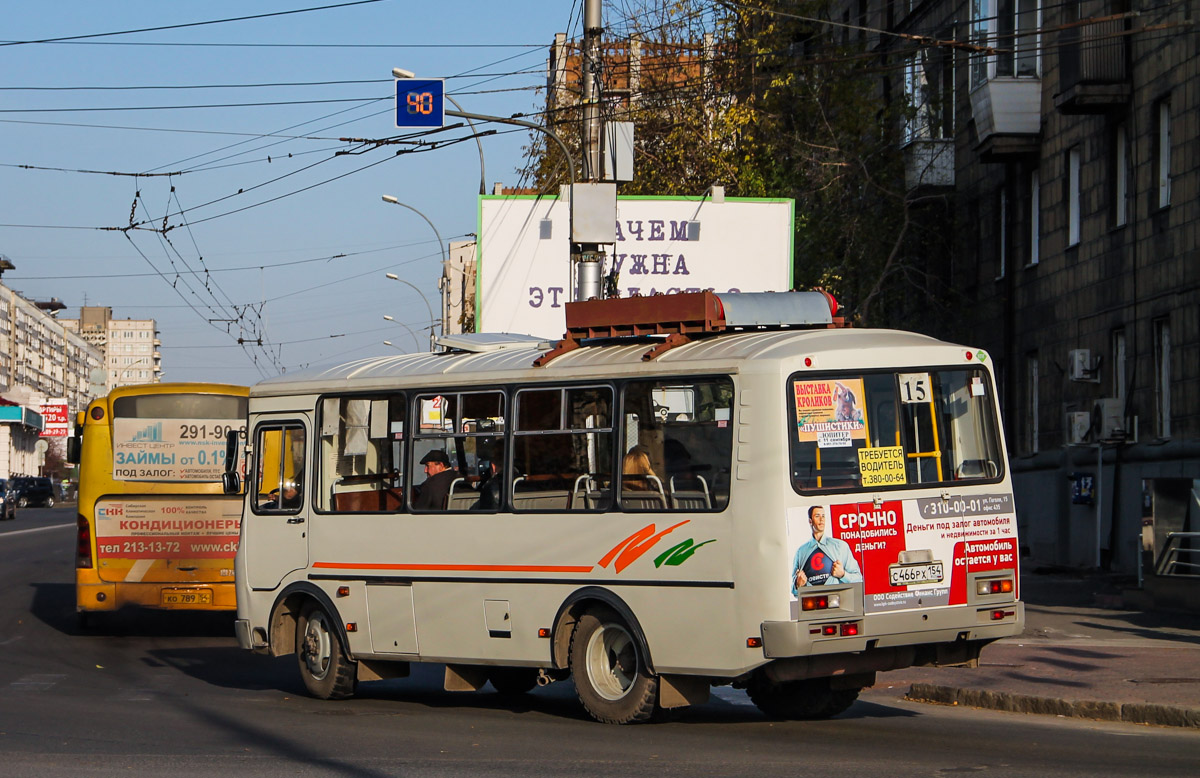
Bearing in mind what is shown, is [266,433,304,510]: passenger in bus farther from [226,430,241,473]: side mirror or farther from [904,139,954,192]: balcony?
[904,139,954,192]: balcony

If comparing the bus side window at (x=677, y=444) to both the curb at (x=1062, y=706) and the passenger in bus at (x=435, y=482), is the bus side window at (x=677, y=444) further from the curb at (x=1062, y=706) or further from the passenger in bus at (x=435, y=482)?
the curb at (x=1062, y=706)

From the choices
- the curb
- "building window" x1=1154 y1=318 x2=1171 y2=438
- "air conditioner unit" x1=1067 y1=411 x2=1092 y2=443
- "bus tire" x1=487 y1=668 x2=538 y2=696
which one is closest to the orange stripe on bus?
"bus tire" x1=487 y1=668 x2=538 y2=696

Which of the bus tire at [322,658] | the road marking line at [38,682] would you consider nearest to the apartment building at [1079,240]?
the bus tire at [322,658]

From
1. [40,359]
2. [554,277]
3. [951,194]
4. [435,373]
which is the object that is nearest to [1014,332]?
[951,194]

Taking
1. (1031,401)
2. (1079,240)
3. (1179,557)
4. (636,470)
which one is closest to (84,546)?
(636,470)

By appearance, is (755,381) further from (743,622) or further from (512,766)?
(512,766)

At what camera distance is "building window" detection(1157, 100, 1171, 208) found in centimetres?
2231

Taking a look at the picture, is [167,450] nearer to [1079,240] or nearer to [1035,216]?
[1079,240]

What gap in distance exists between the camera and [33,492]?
82.2 metres

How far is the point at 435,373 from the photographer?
1190cm

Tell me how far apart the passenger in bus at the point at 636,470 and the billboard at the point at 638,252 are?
15.4 meters

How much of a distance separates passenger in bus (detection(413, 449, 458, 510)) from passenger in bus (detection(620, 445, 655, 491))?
5.73ft

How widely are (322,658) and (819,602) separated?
16.2 feet

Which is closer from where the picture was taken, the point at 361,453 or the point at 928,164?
the point at 361,453
